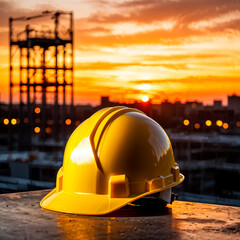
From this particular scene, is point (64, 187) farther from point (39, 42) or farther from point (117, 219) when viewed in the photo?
point (39, 42)

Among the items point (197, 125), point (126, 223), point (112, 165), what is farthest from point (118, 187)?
point (197, 125)

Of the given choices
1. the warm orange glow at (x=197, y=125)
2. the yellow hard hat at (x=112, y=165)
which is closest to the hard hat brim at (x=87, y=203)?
the yellow hard hat at (x=112, y=165)

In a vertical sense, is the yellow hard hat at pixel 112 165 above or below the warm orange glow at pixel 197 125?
above

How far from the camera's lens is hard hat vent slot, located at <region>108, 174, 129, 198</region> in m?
6.00

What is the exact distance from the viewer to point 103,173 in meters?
6.12

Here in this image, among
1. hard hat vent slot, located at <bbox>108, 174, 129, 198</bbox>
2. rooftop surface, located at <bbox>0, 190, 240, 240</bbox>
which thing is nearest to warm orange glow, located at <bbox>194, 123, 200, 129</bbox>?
rooftop surface, located at <bbox>0, 190, 240, 240</bbox>

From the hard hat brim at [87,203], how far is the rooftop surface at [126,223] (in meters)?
0.08

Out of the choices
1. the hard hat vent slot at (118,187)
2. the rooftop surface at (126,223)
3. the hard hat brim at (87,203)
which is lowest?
the rooftop surface at (126,223)

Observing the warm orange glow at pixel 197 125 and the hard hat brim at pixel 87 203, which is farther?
the warm orange glow at pixel 197 125

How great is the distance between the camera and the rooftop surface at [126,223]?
5242mm

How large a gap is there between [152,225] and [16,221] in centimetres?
161

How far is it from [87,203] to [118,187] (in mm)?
454

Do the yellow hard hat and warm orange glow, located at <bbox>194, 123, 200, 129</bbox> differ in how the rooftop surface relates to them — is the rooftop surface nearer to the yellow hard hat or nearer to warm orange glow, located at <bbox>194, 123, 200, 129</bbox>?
the yellow hard hat

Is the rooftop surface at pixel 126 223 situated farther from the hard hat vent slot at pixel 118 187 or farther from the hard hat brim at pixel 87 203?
the hard hat vent slot at pixel 118 187
